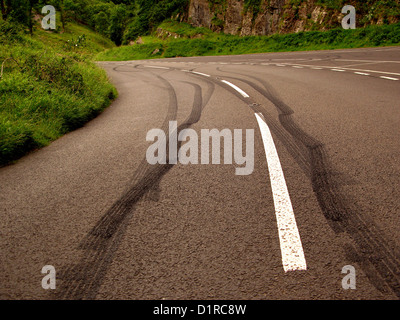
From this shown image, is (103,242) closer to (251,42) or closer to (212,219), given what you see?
(212,219)

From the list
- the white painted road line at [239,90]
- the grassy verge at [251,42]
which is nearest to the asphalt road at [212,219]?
the white painted road line at [239,90]

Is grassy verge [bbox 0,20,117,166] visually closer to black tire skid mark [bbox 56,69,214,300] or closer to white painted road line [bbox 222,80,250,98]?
black tire skid mark [bbox 56,69,214,300]

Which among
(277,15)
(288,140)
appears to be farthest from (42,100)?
(277,15)

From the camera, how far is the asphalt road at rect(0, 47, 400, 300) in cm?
207

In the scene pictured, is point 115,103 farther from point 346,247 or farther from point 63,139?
point 346,247

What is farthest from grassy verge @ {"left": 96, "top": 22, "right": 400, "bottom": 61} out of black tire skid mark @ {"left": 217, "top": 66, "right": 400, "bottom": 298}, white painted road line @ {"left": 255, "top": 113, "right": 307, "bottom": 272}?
white painted road line @ {"left": 255, "top": 113, "right": 307, "bottom": 272}

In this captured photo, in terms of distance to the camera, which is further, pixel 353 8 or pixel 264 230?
pixel 353 8

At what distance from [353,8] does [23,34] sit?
26388 millimetres

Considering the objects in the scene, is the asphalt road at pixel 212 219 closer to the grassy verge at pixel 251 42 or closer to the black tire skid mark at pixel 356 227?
the black tire skid mark at pixel 356 227

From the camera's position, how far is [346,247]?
231 centimetres

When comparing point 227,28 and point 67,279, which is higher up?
point 227,28

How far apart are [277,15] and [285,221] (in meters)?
38.1

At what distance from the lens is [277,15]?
35.8 meters
